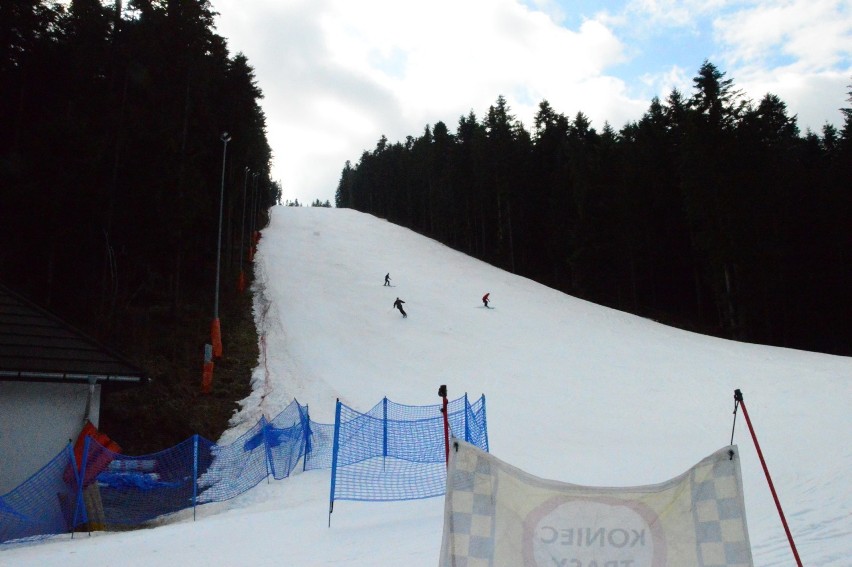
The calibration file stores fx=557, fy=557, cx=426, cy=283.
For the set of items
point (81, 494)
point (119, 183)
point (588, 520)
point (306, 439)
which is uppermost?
point (119, 183)

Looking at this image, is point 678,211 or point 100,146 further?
point 678,211

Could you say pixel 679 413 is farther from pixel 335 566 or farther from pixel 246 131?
pixel 246 131

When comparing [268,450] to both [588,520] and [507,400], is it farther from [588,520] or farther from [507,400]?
[588,520]

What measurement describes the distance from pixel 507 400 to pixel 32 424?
1320cm

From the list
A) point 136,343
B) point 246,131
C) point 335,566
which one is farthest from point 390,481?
point 246,131

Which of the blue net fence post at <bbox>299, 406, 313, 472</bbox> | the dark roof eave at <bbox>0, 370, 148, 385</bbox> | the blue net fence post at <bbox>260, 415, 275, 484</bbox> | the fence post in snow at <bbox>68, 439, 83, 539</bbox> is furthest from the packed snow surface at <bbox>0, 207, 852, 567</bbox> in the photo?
the dark roof eave at <bbox>0, 370, 148, 385</bbox>

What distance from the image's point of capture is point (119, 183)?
20594 mm

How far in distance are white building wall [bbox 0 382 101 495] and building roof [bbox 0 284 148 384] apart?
24 centimetres

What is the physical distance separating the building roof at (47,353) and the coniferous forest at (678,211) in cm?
3112

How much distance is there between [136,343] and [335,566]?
53.5 feet

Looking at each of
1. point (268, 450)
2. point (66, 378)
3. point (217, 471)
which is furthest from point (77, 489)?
point (268, 450)

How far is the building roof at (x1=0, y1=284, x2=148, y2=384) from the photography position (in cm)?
959

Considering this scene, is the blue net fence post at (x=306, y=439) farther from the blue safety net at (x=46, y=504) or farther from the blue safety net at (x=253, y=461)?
the blue safety net at (x=46, y=504)

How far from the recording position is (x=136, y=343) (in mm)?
19531
